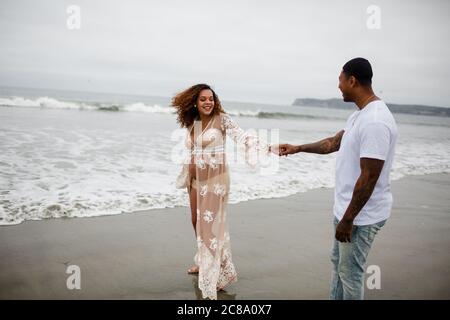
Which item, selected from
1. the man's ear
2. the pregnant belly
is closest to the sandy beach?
the pregnant belly

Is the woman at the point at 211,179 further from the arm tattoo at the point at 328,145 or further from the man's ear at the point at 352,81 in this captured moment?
the man's ear at the point at 352,81

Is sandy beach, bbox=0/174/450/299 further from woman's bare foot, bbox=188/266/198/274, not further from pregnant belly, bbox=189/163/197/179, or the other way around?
pregnant belly, bbox=189/163/197/179

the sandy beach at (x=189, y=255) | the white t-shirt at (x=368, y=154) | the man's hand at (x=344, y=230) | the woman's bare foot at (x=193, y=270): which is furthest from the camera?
the woman's bare foot at (x=193, y=270)

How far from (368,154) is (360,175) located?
17cm

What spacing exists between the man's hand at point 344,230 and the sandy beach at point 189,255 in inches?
50.7

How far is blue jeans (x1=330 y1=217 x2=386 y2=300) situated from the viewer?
253 cm

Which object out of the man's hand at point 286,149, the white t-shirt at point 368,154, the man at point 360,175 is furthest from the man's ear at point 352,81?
the man's hand at point 286,149

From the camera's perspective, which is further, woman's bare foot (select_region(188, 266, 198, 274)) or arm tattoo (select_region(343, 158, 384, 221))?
woman's bare foot (select_region(188, 266, 198, 274))

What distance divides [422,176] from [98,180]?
8.91 metres

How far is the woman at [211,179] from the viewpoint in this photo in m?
3.60

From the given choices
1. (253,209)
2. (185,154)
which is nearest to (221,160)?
(185,154)

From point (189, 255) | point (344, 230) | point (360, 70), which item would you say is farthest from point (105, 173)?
point (360, 70)

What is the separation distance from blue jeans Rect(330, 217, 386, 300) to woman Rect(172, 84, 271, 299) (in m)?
1.29
